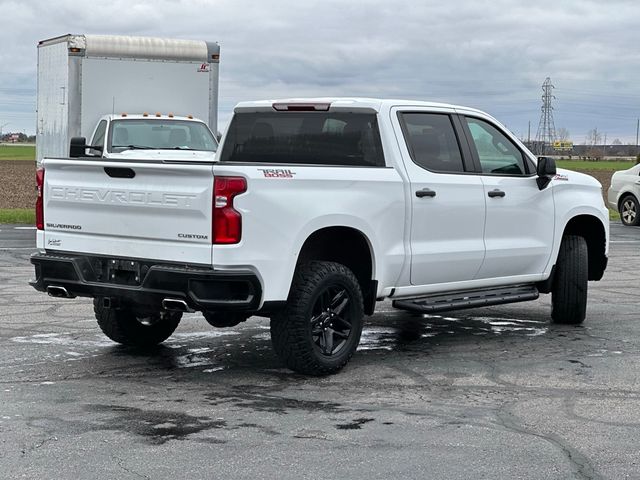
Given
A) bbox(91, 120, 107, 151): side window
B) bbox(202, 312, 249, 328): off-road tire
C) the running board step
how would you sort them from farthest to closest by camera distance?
1. bbox(91, 120, 107, 151): side window
2. the running board step
3. bbox(202, 312, 249, 328): off-road tire

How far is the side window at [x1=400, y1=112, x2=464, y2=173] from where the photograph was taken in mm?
8938

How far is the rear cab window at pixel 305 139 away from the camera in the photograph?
8.72 m

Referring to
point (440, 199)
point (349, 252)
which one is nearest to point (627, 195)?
point (440, 199)

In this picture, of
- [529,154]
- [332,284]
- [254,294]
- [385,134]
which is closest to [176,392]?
[254,294]

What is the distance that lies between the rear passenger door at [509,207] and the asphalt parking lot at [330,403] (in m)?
0.68

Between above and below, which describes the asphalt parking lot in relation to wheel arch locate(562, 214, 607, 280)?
below

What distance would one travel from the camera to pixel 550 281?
33.7 feet

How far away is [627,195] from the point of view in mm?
23953

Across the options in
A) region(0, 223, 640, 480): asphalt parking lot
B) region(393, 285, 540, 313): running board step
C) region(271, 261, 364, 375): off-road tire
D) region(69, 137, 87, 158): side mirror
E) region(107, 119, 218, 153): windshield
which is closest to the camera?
region(0, 223, 640, 480): asphalt parking lot

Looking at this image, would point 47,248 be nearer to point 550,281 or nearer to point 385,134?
point 385,134

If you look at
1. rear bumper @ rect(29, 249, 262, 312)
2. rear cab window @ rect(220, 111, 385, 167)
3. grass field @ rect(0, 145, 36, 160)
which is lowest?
grass field @ rect(0, 145, 36, 160)

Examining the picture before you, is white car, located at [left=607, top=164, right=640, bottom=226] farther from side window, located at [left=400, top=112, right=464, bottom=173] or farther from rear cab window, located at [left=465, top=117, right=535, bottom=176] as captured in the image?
side window, located at [left=400, top=112, right=464, bottom=173]

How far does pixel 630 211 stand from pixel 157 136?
10.4 metres

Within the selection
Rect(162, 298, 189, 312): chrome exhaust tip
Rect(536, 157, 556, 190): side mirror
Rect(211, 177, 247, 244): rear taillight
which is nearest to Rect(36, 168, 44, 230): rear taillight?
Rect(162, 298, 189, 312): chrome exhaust tip
